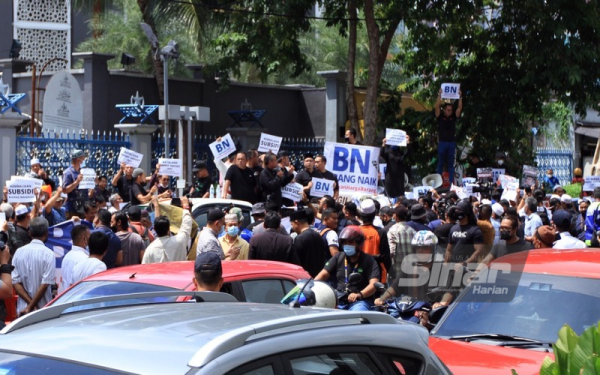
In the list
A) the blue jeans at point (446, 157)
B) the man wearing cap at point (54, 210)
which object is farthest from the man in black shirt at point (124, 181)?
the blue jeans at point (446, 157)

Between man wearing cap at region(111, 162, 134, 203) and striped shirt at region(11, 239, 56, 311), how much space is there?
597 centimetres

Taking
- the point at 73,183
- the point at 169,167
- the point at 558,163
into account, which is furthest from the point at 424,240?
the point at 558,163

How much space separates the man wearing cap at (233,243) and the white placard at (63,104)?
13.8 metres

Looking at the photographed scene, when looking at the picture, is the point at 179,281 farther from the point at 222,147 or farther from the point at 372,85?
the point at 372,85

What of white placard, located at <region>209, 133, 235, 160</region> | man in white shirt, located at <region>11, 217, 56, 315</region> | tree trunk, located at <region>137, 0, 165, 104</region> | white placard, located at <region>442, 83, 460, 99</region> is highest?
tree trunk, located at <region>137, 0, 165, 104</region>

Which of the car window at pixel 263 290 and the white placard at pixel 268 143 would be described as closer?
the car window at pixel 263 290

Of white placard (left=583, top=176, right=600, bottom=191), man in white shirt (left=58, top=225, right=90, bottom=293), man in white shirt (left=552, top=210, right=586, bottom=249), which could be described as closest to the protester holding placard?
white placard (left=583, top=176, right=600, bottom=191)

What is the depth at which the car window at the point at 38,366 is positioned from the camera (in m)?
3.03

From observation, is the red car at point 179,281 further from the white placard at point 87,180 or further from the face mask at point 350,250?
the white placard at point 87,180

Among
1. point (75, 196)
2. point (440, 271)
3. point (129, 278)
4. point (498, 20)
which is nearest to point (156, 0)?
point (498, 20)

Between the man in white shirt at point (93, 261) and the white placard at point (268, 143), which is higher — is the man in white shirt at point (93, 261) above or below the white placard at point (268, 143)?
below

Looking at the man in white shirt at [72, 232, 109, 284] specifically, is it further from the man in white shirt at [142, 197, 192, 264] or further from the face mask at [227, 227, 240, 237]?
the face mask at [227, 227, 240, 237]

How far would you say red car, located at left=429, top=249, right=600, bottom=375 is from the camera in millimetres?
5934

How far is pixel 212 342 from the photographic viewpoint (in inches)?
119
